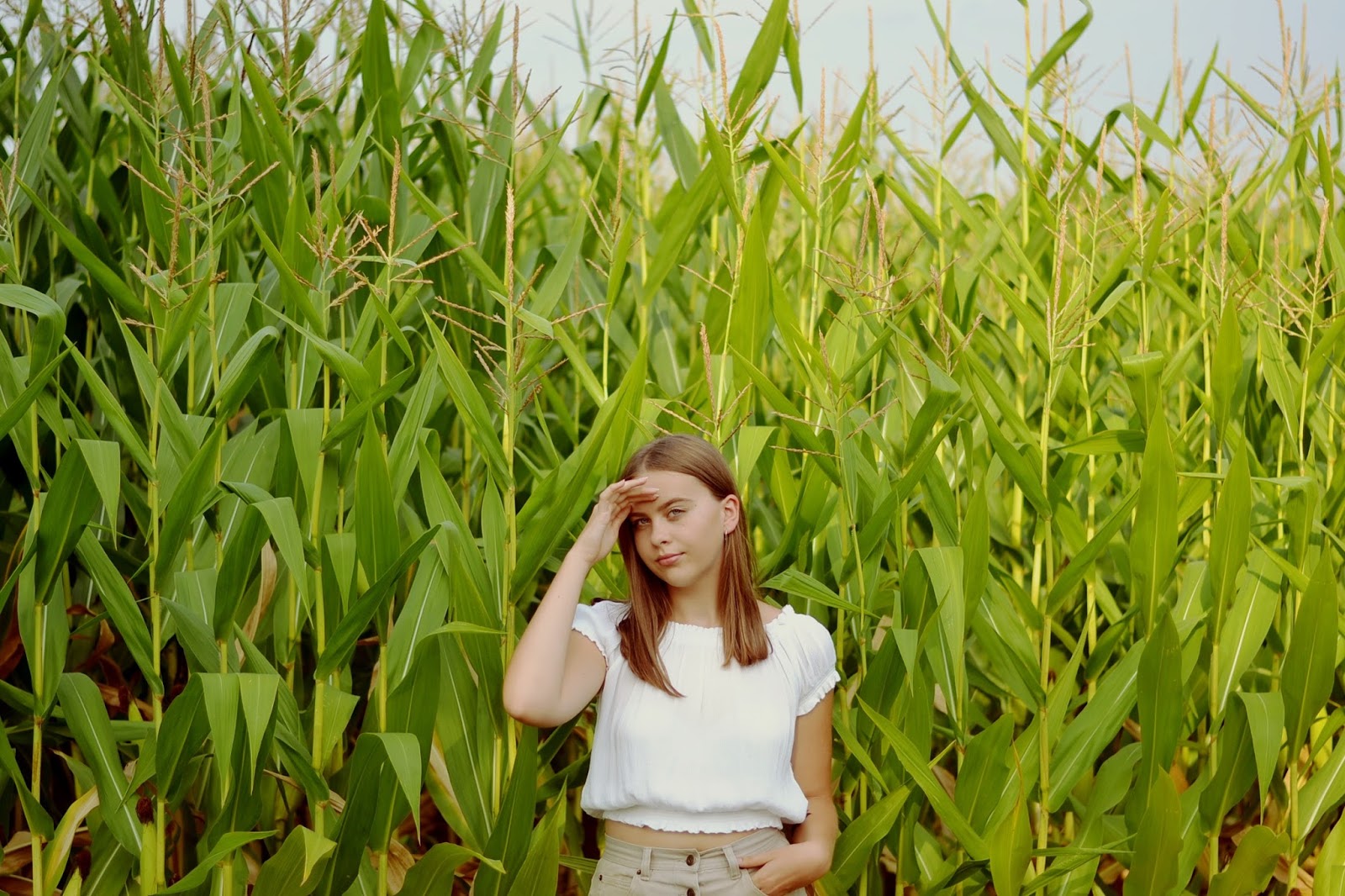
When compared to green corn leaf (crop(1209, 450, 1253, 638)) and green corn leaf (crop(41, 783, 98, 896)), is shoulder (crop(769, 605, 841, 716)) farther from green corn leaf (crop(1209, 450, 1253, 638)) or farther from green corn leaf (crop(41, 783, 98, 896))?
green corn leaf (crop(41, 783, 98, 896))

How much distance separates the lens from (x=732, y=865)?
169 centimetres

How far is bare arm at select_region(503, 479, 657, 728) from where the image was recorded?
5.48ft

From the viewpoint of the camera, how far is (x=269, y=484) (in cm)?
218

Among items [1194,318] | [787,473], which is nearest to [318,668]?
[787,473]

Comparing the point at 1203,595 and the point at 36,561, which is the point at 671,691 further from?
the point at 1203,595

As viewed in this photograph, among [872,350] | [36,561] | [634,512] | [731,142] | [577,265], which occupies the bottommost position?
[36,561]

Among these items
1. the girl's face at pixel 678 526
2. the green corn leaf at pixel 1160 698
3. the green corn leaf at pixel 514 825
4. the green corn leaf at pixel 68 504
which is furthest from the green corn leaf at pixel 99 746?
the green corn leaf at pixel 1160 698

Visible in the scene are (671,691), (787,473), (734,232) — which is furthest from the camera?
(734,232)

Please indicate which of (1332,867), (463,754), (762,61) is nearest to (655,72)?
(762,61)

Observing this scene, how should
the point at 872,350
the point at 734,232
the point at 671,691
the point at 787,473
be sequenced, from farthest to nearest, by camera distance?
the point at 734,232
the point at 787,473
the point at 872,350
the point at 671,691

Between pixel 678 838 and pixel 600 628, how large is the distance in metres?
0.32

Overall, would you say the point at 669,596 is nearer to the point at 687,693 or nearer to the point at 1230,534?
the point at 687,693

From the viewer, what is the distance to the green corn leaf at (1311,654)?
2.01 meters

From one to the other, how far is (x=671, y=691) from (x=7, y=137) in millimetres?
1850
